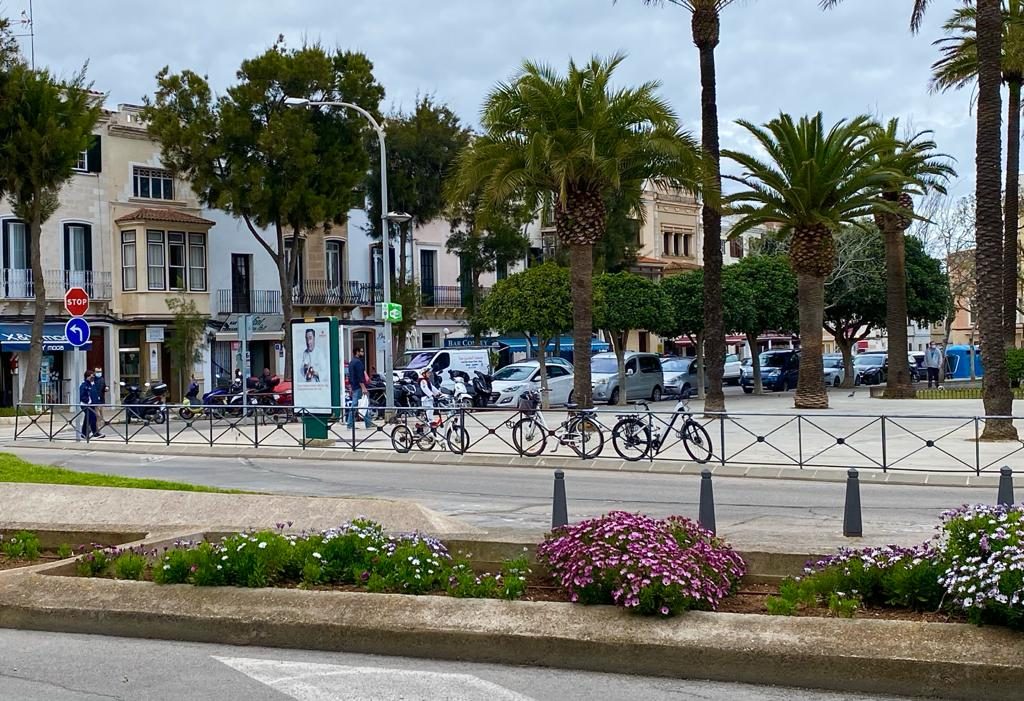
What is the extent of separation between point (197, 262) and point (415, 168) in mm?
9542

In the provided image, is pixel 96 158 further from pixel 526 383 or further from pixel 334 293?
pixel 526 383

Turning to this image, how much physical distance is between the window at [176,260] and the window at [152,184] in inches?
68.3

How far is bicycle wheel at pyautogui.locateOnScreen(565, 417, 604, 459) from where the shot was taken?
21.5 meters

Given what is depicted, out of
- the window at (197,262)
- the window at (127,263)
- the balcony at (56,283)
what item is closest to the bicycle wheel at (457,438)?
the balcony at (56,283)

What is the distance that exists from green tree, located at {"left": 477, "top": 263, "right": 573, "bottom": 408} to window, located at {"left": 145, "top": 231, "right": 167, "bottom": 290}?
13.0 meters

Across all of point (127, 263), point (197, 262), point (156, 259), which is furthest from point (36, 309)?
point (197, 262)

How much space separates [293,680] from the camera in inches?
258

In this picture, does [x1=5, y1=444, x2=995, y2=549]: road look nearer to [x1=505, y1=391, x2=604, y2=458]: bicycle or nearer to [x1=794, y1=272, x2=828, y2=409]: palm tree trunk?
[x1=505, y1=391, x2=604, y2=458]: bicycle

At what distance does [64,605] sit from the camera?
790cm

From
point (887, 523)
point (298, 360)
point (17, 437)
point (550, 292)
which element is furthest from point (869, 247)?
point (887, 523)

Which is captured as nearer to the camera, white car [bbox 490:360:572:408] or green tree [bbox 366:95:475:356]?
white car [bbox 490:360:572:408]

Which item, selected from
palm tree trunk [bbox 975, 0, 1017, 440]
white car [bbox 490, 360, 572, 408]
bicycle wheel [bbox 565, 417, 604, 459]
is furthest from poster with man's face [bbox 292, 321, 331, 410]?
palm tree trunk [bbox 975, 0, 1017, 440]

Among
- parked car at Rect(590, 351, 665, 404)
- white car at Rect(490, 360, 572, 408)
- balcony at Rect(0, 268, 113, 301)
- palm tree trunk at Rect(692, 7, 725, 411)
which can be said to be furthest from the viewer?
balcony at Rect(0, 268, 113, 301)

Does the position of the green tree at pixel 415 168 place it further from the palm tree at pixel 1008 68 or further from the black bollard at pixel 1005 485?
the black bollard at pixel 1005 485
